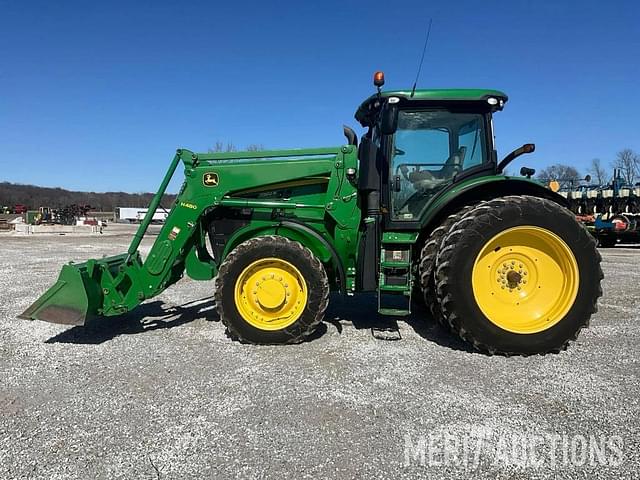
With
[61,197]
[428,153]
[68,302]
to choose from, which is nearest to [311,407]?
[68,302]

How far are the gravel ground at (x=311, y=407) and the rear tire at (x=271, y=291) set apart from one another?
0.18 metres

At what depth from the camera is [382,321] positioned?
521 centimetres

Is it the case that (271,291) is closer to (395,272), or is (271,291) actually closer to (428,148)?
(395,272)

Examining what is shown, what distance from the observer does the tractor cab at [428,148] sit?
441cm

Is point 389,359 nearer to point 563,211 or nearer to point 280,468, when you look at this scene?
point 280,468

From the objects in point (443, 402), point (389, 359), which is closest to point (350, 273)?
point (389, 359)

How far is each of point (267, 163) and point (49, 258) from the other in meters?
10.8

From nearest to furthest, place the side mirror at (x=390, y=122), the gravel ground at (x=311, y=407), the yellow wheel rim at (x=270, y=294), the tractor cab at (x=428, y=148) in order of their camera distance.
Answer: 1. the gravel ground at (x=311, y=407)
2. the side mirror at (x=390, y=122)
3. the yellow wheel rim at (x=270, y=294)
4. the tractor cab at (x=428, y=148)

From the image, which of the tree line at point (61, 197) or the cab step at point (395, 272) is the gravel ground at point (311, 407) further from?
the tree line at point (61, 197)

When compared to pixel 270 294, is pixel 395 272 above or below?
above

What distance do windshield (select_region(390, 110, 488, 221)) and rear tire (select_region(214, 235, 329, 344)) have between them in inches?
45.3

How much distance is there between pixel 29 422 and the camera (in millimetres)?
2777

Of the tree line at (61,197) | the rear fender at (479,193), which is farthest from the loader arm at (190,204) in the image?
the tree line at (61,197)

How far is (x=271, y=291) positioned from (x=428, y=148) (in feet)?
7.44
